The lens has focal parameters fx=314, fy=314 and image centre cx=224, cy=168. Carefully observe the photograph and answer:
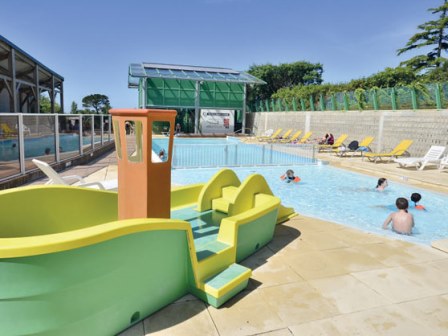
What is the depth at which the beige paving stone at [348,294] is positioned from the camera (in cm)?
317

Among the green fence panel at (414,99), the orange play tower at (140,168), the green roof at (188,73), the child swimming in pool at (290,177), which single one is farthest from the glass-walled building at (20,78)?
the green fence panel at (414,99)

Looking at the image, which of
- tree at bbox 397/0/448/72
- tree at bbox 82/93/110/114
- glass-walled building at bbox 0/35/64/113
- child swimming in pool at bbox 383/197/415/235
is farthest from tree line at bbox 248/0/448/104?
tree at bbox 82/93/110/114

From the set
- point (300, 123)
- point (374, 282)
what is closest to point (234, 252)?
point (374, 282)

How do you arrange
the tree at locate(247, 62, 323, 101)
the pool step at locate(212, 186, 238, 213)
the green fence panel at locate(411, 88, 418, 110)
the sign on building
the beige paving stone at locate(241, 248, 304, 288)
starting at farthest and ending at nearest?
the tree at locate(247, 62, 323, 101)
the sign on building
the green fence panel at locate(411, 88, 418, 110)
the pool step at locate(212, 186, 238, 213)
the beige paving stone at locate(241, 248, 304, 288)

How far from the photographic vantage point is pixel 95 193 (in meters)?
3.96

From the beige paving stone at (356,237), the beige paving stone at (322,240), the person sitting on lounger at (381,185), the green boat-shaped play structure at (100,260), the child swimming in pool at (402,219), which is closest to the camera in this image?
the green boat-shaped play structure at (100,260)

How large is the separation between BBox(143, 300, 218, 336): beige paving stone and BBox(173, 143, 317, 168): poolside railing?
1049 cm

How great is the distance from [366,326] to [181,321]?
5.49ft

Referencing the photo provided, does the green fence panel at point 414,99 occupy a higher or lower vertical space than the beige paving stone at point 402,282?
higher

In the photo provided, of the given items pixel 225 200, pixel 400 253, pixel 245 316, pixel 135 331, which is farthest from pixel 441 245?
pixel 135 331

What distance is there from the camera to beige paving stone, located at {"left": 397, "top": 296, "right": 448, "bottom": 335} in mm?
2873

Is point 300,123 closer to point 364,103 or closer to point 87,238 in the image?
point 364,103

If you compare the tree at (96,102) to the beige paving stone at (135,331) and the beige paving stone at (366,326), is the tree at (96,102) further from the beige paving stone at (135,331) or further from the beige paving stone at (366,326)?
the beige paving stone at (366,326)

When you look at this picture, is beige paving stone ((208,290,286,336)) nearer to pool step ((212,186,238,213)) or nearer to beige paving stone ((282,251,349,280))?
beige paving stone ((282,251,349,280))
